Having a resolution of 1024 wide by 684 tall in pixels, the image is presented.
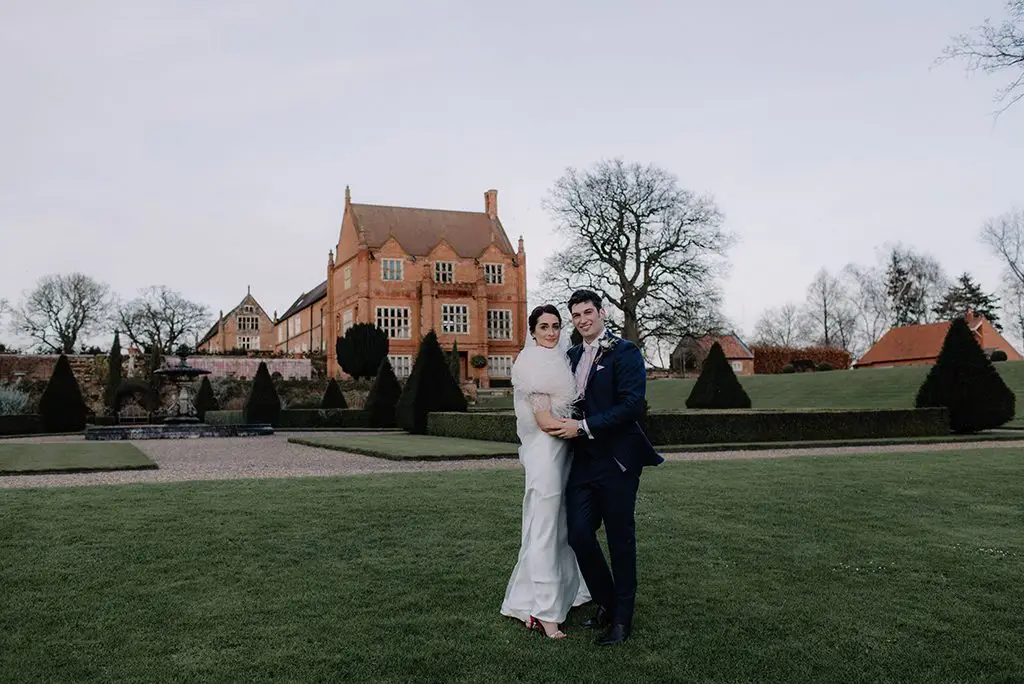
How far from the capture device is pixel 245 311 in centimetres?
8006

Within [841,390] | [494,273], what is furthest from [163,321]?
[841,390]

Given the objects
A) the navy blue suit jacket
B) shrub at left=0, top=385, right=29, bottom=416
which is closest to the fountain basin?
shrub at left=0, top=385, right=29, bottom=416

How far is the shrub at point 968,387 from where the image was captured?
18.4 metres

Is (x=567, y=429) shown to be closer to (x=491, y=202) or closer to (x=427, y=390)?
(x=427, y=390)

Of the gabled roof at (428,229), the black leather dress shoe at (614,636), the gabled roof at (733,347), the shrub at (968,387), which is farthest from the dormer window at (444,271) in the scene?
the black leather dress shoe at (614,636)

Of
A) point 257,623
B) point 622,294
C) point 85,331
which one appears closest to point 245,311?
point 85,331

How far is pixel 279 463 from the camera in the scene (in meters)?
14.0

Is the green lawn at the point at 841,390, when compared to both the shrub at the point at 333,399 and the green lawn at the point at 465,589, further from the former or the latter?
the green lawn at the point at 465,589

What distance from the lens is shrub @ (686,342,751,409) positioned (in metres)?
28.7

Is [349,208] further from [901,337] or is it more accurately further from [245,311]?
[901,337]

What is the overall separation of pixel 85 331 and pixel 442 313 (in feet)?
104

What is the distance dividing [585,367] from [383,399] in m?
24.6

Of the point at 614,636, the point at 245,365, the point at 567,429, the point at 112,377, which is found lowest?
the point at 614,636

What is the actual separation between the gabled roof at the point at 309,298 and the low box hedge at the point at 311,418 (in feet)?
102
